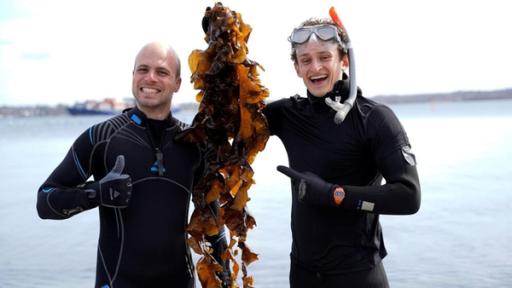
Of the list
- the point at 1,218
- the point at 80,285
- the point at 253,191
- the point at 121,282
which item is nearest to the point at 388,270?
the point at 80,285

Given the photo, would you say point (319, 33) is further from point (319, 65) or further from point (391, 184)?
point (391, 184)

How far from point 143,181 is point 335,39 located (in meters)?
1.26

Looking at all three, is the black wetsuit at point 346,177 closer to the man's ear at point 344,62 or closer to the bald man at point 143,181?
the man's ear at point 344,62

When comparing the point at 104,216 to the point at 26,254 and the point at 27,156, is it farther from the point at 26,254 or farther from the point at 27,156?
the point at 27,156

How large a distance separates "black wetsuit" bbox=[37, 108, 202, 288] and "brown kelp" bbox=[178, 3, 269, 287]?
0.10 m

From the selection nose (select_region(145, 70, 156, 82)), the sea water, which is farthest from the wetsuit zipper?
the sea water

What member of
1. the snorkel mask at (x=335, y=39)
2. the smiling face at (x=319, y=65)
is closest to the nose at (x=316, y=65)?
the smiling face at (x=319, y=65)

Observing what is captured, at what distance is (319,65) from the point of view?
2.94 meters

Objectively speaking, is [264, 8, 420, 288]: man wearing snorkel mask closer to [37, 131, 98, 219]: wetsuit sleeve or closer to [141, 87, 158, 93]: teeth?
[141, 87, 158, 93]: teeth

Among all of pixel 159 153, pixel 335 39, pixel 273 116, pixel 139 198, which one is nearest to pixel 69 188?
pixel 139 198

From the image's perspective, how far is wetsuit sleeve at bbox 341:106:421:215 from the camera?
2691mm

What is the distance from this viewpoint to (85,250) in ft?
23.2

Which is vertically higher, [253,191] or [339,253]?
[339,253]

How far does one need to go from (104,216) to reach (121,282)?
0.36m
